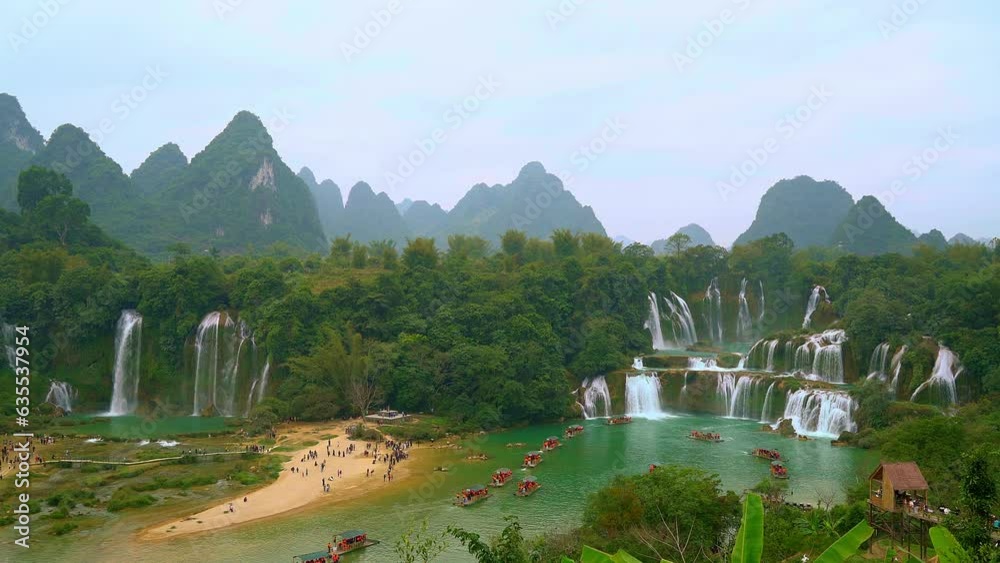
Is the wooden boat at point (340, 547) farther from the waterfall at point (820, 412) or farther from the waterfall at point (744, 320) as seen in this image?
the waterfall at point (744, 320)

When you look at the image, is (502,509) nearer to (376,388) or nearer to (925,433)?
(925,433)

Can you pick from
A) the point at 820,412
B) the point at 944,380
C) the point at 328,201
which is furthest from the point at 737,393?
the point at 328,201

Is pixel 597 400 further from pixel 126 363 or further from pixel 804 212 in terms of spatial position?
pixel 804 212

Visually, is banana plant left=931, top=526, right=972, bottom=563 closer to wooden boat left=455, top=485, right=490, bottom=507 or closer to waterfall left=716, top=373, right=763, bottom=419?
wooden boat left=455, top=485, right=490, bottom=507

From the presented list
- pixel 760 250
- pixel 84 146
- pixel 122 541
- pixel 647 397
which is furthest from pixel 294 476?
pixel 84 146

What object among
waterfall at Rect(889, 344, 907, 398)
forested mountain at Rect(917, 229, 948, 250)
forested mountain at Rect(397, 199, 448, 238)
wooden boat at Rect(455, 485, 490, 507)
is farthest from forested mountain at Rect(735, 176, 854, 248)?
wooden boat at Rect(455, 485, 490, 507)

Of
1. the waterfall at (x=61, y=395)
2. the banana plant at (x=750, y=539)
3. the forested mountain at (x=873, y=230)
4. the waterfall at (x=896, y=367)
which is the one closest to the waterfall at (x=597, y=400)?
the waterfall at (x=896, y=367)
